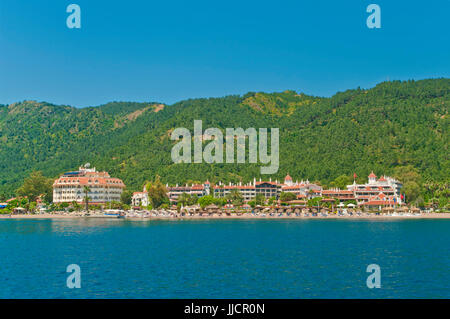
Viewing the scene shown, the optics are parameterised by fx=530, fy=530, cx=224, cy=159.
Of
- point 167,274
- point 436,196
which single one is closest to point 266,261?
point 167,274

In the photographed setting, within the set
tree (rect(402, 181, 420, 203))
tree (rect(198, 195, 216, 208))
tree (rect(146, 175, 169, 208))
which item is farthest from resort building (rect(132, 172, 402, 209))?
tree (rect(198, 195, 216, 208))

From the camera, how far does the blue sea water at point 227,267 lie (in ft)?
136

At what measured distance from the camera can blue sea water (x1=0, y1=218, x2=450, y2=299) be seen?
41438 mm

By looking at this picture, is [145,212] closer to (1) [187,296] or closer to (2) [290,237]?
(2) [290,237]

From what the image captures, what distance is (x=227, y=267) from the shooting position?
175 feet

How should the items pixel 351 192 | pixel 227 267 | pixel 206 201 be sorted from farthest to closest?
pixel 351 192 < pixel 206 201 < pixel 227 267

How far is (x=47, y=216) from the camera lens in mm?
176750

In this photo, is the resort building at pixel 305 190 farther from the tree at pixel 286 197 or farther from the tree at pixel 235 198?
the tree at pixel 235 198
